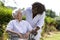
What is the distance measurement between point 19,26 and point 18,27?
36 mm

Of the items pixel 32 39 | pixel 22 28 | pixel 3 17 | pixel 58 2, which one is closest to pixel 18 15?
pixel 22 28

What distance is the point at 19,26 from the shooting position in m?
4.38

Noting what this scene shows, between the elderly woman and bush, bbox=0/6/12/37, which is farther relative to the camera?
bush, bbox=0/6/12/37

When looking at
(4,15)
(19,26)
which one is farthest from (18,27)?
(4,15)

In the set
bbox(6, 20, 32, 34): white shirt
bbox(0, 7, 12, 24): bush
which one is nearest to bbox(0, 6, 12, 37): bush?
bbox(0, 7, 12, 24): bush

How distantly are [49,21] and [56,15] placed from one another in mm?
3097

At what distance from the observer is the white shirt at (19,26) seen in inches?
171

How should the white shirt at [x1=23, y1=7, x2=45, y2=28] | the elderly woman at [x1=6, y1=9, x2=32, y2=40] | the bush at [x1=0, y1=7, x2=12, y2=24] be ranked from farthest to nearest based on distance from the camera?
the bush at [x1=0, y1=7, x2=12, y2=24] < the white shirt at [x1=23, y1=7, x2=45, y2=28] < the elderly woman at [x1=6, y1=9, x2=32, y2=40]

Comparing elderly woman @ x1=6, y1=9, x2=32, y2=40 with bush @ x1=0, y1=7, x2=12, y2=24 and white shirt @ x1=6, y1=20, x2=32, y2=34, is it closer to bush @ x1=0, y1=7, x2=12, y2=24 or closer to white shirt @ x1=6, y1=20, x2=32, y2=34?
white shirt @ x1=6, y1=20, x2=32, y2=34

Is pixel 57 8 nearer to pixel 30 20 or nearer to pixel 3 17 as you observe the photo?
pixel 3 17

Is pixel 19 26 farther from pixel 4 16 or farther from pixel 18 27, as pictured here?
pixel 4 16

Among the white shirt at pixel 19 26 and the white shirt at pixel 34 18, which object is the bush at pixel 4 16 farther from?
the white shirt at pixel 19 26

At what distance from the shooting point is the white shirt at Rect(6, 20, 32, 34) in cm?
433

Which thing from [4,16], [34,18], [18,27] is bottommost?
[4,16]
